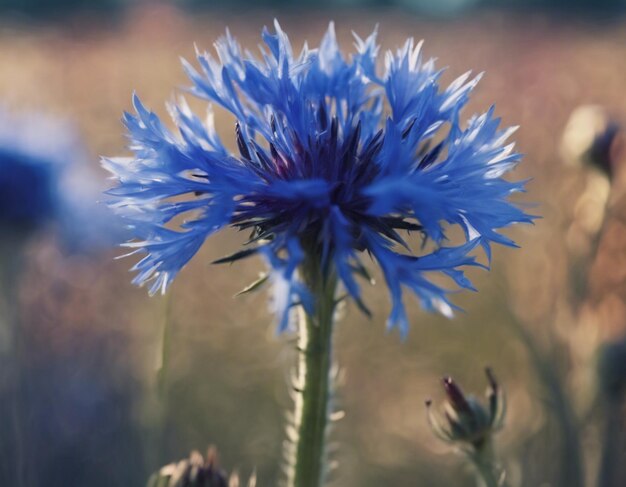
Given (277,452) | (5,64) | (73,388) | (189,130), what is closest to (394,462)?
(277,452)

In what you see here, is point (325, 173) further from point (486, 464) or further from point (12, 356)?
point (12, 356)

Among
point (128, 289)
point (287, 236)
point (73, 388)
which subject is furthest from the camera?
point (128, 289)

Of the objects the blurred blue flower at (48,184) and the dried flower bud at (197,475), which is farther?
the blurred blue flower at (48,184)

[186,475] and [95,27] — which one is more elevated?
[95,27]

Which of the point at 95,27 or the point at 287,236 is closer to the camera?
the point at 287,236

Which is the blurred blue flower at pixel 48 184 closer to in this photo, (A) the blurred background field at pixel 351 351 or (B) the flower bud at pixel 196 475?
(A) the blurred background field at pixel 351 351

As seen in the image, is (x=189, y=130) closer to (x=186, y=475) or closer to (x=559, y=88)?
(x=186, y=475)

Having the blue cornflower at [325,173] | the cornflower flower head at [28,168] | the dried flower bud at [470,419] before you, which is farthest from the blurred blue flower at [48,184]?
the dried flower bud at [470,419]

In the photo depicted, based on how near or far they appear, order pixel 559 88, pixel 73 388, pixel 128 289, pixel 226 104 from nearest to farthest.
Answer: pixel 226 104 < pixel 73 388 < pixel 128 289 < pixel 559 88
